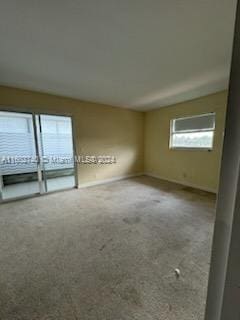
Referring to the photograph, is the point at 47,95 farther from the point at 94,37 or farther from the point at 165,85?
the point at 165,85

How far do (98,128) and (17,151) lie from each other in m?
1.97

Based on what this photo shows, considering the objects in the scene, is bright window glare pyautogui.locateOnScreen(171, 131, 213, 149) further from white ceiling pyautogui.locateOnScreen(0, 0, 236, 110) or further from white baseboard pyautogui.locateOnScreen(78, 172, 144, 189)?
white baseboard pyautogui.locateOnScreen(78, 172, 144, 189)

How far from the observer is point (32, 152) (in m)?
3.30

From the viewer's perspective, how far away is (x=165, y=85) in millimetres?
2859

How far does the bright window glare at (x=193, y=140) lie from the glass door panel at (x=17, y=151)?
3.61m

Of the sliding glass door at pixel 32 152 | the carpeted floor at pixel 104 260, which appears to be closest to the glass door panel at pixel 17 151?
the sliding glass door at pixel 32 152

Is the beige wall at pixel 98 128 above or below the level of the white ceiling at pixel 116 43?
below

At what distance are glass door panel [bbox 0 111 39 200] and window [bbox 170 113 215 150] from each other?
3.60m

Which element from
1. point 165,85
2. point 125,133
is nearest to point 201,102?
point 165,85

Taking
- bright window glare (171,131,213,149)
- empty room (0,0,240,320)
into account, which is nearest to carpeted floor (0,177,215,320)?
empty room (0,0,240,320)

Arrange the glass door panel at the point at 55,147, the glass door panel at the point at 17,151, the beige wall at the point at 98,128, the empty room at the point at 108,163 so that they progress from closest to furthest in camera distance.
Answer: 1. the empty room at the point at 108,163
2. the glass door panel at the point at 17,151
3. the beige wall at the point at 98,128
4. the glass door panel at the point at 55,147

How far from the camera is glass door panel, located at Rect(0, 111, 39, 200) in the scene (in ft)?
9.89

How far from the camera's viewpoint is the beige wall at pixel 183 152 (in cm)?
333

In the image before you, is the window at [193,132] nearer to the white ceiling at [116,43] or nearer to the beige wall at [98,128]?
the white ceiling at [116,43]
